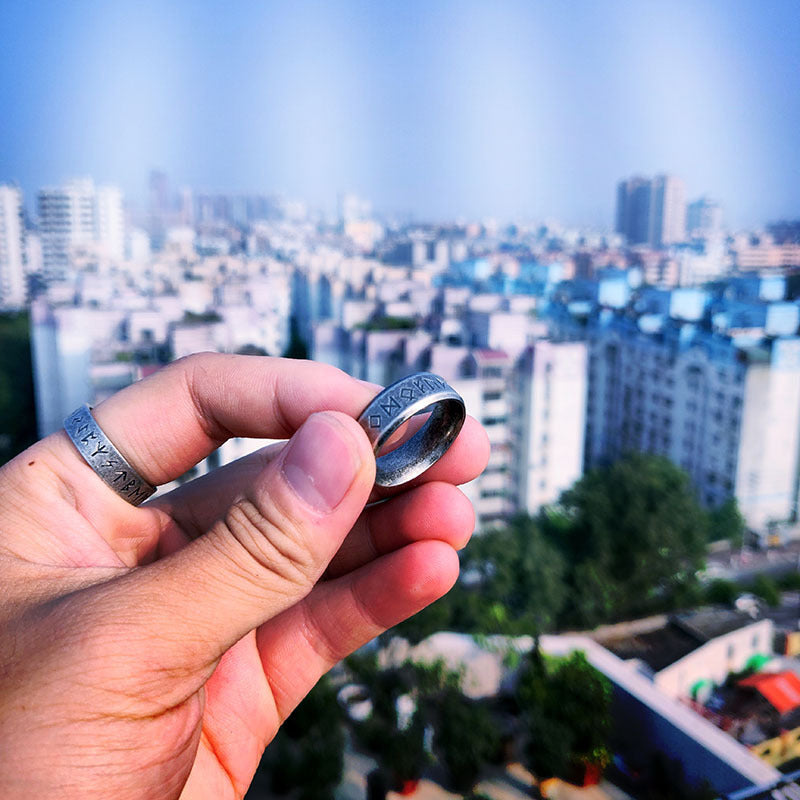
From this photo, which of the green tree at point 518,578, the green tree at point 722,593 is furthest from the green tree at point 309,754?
the green tree at point 722,593

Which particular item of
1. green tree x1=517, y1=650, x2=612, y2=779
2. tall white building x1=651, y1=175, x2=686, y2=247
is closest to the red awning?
green tree x1=517, y1=650, x2=612, y2=779

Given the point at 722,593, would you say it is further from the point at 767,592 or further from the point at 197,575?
the point at 197,575

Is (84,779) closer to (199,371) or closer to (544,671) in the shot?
(199,371)

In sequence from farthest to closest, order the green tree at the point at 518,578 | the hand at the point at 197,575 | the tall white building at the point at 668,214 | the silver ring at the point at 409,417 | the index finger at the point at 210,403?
the tall white building at the point at 668,214, the green tree at the point at 518,578, the index finger at the point at 210,403, the silver ring at the point at 409,417, the hand at the point at 197,575

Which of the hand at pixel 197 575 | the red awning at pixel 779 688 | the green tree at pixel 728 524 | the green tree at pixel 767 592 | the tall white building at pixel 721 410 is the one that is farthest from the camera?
the tall white building at pixel 721 410

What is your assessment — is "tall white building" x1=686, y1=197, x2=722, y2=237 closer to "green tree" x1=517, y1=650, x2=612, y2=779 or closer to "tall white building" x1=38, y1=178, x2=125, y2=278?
"tall white building" x1=38, y1=178, x2=125, y2=278

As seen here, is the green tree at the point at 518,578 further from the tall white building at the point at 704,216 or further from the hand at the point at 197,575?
the tall white building at the point at 704,216

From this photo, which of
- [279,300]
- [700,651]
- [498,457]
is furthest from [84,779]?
[279,300]
